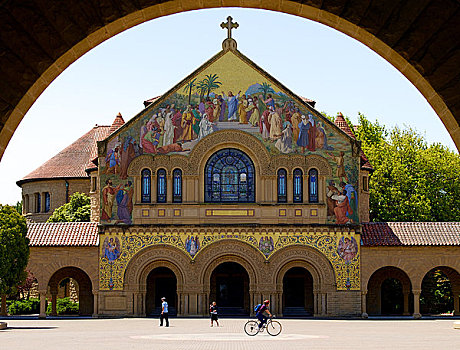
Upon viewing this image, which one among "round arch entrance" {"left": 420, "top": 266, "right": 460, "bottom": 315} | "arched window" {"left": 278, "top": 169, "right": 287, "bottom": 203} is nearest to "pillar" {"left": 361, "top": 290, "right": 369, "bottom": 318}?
"arched window" {"left": 278, "top": 169, "right": 287, "bottom": 203}

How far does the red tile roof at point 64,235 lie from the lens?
4616 centimetres

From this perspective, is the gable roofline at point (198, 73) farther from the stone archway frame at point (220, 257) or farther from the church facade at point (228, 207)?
the stone archway frame at point (220, 257)

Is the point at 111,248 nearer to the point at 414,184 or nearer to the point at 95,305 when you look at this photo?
the point at 95,305

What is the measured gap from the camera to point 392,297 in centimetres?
5459

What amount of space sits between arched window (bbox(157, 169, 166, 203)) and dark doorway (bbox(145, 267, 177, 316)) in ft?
15.1

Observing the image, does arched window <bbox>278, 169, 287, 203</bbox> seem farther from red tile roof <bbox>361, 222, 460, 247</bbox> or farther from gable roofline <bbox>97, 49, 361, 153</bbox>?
red tile roof <bbox>361, 222, 460, 247</bbox>

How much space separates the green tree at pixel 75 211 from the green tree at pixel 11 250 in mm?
14383

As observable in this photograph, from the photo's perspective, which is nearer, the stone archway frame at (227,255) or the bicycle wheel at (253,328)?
the bicycle wheel at (253,328)

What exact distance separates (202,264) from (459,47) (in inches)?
1579

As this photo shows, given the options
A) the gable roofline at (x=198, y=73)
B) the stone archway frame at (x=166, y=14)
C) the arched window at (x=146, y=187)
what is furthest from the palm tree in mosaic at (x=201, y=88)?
the stone archway frame at (x=166, y=14)

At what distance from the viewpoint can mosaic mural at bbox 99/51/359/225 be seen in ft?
152

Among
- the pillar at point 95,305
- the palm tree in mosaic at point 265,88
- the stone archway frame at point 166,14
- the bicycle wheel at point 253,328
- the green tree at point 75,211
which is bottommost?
the bicycle wheel at point 253,328

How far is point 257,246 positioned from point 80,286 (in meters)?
11.7

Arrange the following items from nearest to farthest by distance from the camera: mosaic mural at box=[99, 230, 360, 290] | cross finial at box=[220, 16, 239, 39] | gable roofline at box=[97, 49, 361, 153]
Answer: mosaic mural at box=[99, 230, 360, 290] → gable roofline at box=[97, 49, 361, 153] → cross finial at box=[220, 16, 239, 39]
